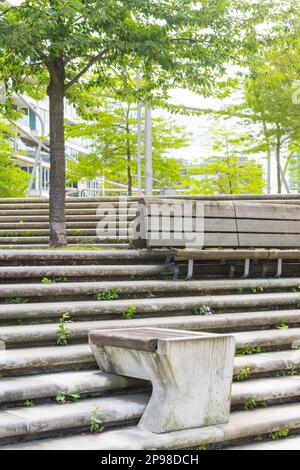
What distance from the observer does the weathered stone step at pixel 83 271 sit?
747 cm

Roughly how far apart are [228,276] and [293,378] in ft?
8.84

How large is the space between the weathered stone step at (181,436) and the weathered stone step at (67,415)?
0.08 metres

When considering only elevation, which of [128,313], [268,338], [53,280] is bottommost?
[268,338]

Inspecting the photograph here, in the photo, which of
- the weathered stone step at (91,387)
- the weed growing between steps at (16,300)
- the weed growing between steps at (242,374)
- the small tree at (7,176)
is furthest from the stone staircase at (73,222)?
the small tree at (7,176)

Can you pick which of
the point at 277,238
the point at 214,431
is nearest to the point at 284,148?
the point at 277,238

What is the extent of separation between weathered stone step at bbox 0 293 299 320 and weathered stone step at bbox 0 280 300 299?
0.44 ft

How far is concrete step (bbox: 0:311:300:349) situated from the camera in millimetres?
6219

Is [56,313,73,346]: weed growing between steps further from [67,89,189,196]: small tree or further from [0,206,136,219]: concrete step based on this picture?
[67,89,189,196]: small tree

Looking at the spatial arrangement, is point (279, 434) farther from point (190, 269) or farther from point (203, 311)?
point (190, 269)

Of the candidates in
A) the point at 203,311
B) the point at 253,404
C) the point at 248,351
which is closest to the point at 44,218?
the point at 203,311

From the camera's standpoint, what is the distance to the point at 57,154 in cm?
1172

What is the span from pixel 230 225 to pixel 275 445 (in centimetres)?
433

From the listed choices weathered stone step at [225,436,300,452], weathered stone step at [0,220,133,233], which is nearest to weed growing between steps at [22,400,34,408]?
weathered stone step at [225,436,300,452]
